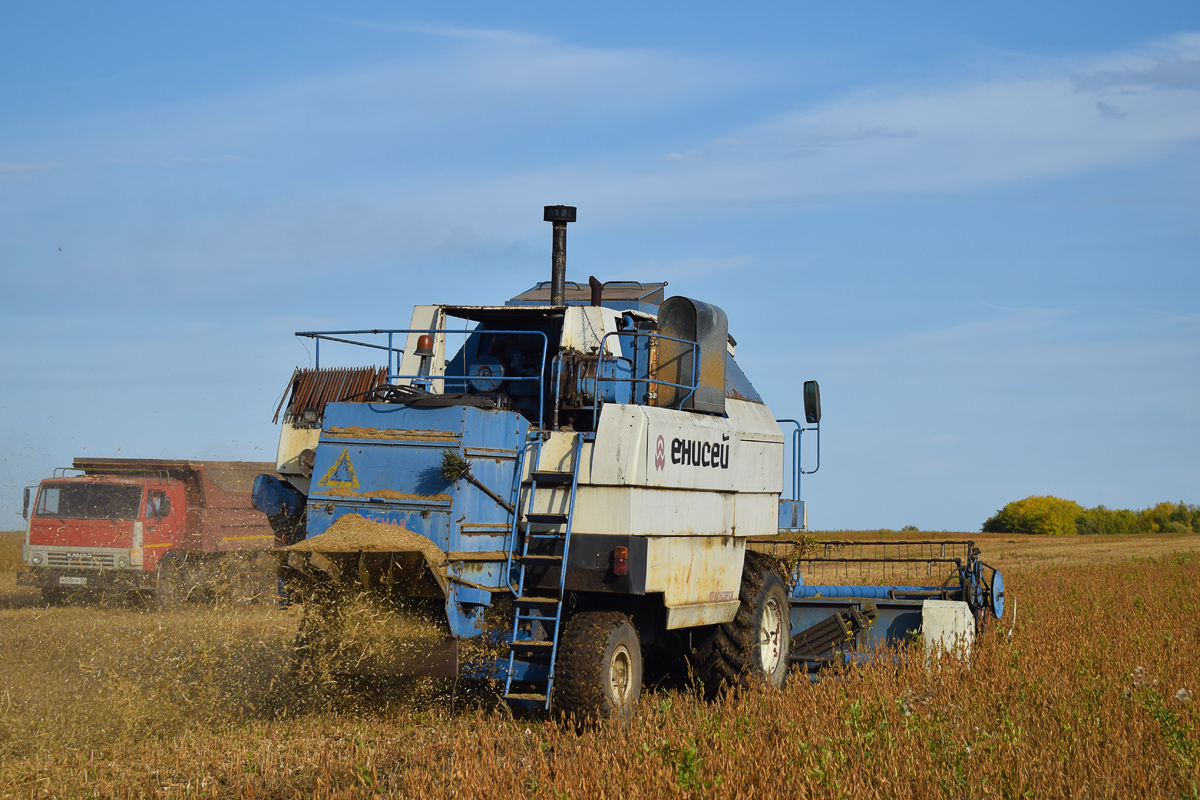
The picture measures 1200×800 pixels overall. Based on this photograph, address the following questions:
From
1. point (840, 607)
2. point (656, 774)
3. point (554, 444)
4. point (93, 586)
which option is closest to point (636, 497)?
point (554, 444)

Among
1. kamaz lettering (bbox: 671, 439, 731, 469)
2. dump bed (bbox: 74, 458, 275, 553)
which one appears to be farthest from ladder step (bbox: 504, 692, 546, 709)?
dump bed (bbox: 74, 458, 275, 553)

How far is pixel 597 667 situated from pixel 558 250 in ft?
14.0

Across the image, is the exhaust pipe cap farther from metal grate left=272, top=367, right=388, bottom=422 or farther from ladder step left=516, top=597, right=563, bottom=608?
ladder step left=516, top=597, right=563, bottom=608

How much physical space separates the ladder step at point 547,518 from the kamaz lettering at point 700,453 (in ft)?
3.19

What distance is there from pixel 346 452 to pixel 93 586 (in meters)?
11.5

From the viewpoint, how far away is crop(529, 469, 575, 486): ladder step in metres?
7.79

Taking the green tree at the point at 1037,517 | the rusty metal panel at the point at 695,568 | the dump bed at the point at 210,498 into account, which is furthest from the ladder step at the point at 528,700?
the green tree at the point at 1037,517

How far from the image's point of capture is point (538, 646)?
7309 millimetres

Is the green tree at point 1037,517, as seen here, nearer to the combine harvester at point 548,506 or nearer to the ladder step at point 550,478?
the combine harvester at point 548,506

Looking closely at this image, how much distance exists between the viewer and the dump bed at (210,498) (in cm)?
1766

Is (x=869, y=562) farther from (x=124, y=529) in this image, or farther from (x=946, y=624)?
(x=124, y=529)

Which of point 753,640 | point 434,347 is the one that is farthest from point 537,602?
point 434,347

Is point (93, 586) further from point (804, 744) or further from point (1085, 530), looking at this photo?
point (1085, 530)

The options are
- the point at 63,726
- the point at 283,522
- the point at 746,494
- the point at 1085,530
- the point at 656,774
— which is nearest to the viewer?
the point at 656,774
